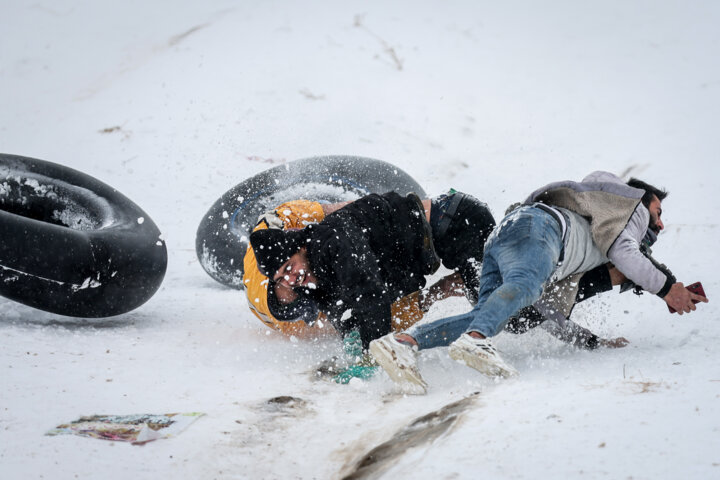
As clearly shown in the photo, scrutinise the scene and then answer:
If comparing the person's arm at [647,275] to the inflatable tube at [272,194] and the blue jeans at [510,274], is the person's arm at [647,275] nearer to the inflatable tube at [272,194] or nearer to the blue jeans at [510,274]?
the blue jeans at [510,274]

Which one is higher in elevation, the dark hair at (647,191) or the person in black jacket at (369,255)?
the dark hair at (647,191)

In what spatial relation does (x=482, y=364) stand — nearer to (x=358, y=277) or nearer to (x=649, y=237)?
(x=358, y=277)

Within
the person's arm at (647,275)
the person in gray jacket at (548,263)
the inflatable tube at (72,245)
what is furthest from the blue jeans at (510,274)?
the inflatable tube at (72,245)

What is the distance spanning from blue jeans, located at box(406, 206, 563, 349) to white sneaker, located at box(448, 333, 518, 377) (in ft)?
0.30

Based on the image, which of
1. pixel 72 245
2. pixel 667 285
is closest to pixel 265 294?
pixel 72 245

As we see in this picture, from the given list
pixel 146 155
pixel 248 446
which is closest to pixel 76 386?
→ pixel 248 446

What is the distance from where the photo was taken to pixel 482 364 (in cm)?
208

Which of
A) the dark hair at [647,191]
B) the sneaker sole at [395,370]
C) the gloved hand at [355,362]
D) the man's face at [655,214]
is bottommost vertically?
the gloved hand at [355,362]

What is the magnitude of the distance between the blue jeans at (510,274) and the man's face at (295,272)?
1.81 feet

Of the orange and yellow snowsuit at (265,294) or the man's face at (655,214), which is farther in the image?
the orange and yellow snowsuit at (265,294)

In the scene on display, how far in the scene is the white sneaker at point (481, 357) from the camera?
2.07m

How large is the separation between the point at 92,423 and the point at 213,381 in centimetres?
63

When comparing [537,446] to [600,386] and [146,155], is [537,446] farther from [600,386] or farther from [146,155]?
[146,155]

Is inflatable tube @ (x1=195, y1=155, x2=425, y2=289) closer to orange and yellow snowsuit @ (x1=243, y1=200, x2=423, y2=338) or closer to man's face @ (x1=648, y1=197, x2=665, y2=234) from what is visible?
orange and yellow snowsuit @ (x1=243, y1=200, x2=423, y2=338)
